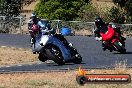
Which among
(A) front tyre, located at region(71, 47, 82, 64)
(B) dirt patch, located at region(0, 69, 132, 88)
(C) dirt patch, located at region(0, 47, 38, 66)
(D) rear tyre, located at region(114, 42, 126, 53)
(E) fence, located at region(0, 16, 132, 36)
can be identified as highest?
(B) dirt patch, located at region(0, 69, 132, 88)

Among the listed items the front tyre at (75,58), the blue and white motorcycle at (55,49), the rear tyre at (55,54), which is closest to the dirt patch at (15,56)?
the blue and white motorcycle at (55,49)

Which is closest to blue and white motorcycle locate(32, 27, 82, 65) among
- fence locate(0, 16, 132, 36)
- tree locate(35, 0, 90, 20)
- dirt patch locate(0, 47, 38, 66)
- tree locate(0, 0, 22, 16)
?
dirt patch locate(0, 47, 38, 66)

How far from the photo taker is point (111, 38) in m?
24.4

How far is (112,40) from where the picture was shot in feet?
80.1

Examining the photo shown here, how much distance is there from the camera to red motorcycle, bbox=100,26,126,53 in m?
24.1

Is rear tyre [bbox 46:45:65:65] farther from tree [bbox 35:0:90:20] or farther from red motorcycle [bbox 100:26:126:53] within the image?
tree [bbox 35:0:90:20]

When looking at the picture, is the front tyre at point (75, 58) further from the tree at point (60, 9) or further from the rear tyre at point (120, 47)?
the tree at point (60, 9)

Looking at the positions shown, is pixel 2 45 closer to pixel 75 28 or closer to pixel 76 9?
pixel 75 28

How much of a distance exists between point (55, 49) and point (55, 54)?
0.81 ft

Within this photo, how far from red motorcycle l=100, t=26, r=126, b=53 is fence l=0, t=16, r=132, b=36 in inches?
515

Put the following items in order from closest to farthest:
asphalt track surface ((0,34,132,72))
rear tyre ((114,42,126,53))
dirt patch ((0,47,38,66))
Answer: asphalt track surface ((0,34,132,72)), dirt patch ((0,47,38,66)), rear tyre ((114,42,126,53))

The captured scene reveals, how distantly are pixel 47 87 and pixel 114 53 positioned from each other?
33.8ft

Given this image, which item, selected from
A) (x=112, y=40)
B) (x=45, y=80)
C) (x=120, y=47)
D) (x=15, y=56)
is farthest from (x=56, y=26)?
(x=45, y=80)

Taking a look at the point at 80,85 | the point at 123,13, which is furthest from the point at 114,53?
the point at 123,13
